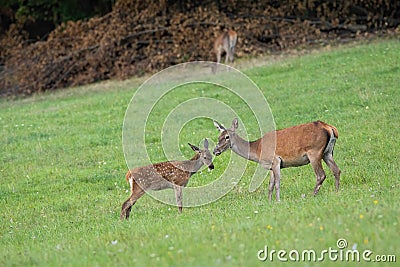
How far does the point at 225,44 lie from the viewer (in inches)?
1053

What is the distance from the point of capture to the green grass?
23.6 ft

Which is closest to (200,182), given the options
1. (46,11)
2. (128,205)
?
(128,205)

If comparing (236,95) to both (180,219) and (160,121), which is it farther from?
(180,219)

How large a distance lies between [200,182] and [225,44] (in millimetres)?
14701

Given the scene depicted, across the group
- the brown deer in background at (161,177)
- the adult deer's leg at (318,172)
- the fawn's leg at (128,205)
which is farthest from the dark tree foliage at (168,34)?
the adult deer's leg at (318,172)

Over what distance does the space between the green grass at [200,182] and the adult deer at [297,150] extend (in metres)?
0.36

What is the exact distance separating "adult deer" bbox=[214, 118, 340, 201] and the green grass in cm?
36

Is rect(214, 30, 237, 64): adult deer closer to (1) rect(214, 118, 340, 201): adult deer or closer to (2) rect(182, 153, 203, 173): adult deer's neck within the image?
(2) rect(182, 153, 203, 173): adult deer's neck

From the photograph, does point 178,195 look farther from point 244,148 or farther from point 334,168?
point 334,168

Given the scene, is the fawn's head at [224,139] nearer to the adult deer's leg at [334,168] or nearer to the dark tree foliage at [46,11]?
the adult deer's leg at [334,168]

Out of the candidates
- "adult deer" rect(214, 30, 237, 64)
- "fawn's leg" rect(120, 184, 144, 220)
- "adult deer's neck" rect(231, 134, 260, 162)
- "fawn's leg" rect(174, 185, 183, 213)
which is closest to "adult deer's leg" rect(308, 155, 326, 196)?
"adult deer's neck" rect(231, 134, 260, 162)

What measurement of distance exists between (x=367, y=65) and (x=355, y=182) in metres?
11.0

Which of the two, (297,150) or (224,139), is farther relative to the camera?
(224,139)

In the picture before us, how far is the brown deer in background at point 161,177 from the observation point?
35.9 feet
